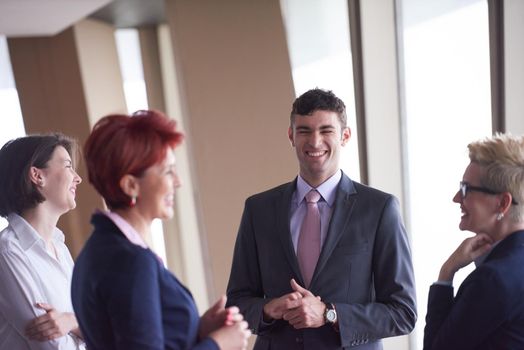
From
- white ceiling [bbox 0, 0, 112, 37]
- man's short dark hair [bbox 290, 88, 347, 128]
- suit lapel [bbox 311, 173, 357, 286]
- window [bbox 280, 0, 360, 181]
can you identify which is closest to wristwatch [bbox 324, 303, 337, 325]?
suit lapel [bbox 311, 173, 357, 286]

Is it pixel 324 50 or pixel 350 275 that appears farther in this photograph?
pixel 324 50

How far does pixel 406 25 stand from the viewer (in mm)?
4719

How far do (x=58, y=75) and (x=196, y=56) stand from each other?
1748 millimetres

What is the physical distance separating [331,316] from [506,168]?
2.64 ft

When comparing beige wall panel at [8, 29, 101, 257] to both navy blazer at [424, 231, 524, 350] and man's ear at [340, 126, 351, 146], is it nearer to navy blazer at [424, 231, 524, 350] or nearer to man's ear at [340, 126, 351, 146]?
man's ear at [340, 126, 351, 146]

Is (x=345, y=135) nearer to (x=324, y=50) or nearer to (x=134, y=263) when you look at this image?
(x=134, y=263)

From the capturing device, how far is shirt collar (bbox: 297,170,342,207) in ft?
8.35

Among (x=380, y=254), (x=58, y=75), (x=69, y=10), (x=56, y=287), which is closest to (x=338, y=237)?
(x=380, y=254)

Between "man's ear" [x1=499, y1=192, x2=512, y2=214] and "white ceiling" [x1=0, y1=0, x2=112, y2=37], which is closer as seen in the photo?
"man's ear" [x1=499, y1=192, x2=512, y2=214]

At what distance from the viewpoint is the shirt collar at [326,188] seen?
254 cm

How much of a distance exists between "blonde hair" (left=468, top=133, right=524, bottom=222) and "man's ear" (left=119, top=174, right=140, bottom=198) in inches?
45.0

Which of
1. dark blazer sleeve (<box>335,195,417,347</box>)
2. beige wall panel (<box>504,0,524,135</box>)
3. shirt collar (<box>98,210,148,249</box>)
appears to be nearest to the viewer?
shirt collar (<box>98,210,148,249</box>)

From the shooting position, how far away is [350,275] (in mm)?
2400

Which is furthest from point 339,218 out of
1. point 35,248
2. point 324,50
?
point 324,50
